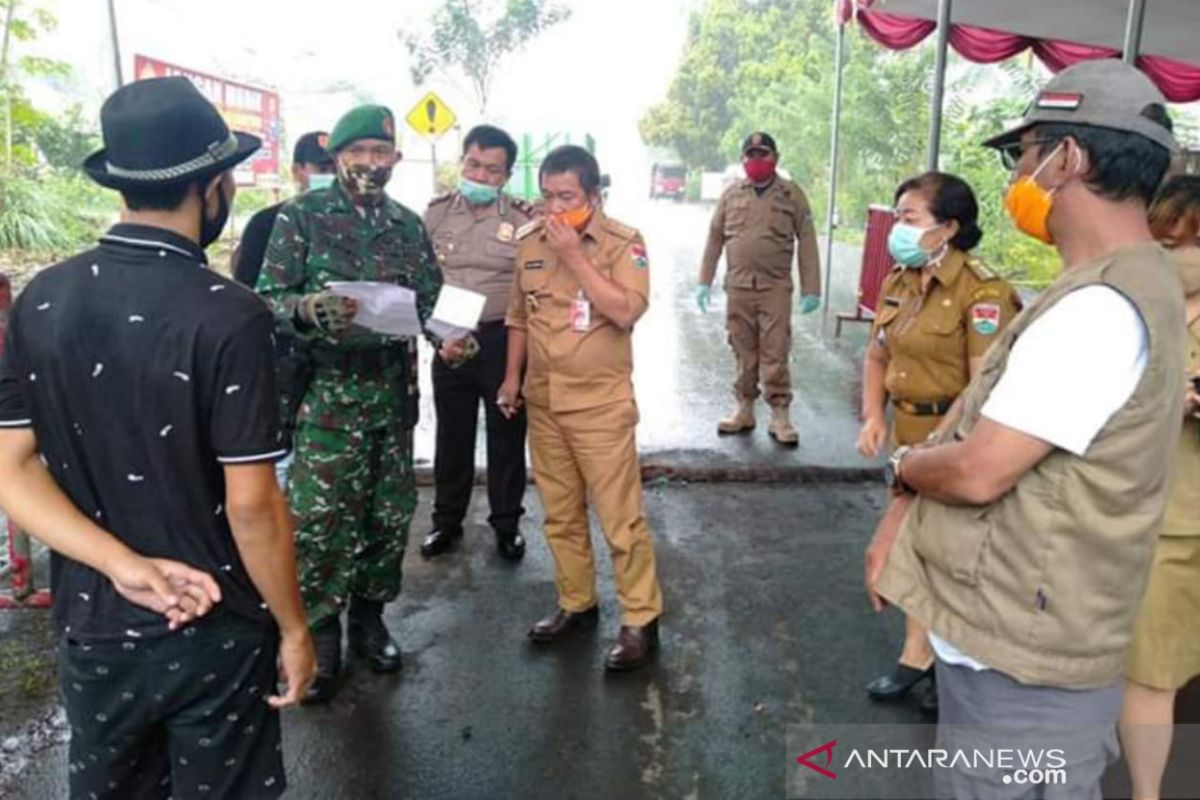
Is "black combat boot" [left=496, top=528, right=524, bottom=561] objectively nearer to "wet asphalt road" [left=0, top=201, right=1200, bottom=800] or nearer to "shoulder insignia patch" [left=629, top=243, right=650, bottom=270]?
"wet asphalt road" [left=0, top=201, right=1200, bottom=800]

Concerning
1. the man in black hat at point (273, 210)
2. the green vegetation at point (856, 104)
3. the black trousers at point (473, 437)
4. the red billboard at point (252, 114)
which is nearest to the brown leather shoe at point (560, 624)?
the black trousers at point (473, 437)

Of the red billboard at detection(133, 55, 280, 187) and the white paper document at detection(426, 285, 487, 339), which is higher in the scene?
the red billboard at detection(133, 55, 280, 187)

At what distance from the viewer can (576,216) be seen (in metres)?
3.01

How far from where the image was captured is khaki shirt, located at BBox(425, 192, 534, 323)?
3980 mm

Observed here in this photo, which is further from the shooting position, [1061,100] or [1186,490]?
[1186,490]

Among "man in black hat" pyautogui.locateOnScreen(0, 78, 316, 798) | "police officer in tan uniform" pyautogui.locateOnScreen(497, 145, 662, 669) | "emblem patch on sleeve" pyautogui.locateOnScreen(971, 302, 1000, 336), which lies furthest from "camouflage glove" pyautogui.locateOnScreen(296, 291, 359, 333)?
"emblem patch on sleeve" pyautogui.locateOnScreen(971, 302, 1000, 336)

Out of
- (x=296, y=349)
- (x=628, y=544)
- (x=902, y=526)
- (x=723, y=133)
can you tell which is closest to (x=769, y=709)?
(x=628, y=544)

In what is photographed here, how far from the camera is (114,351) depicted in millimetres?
1469

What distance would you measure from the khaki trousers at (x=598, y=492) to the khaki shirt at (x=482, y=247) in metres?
0.93

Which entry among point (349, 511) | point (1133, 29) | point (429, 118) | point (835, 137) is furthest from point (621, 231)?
point (429, 118)

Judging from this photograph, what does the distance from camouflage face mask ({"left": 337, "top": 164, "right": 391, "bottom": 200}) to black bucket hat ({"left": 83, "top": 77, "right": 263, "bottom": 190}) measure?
1.28m

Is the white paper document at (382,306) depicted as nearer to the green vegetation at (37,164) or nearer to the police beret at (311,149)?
the police beret at (311,149)

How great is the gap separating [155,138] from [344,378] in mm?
1412

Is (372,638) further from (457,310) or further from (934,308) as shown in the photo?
(934,308)
